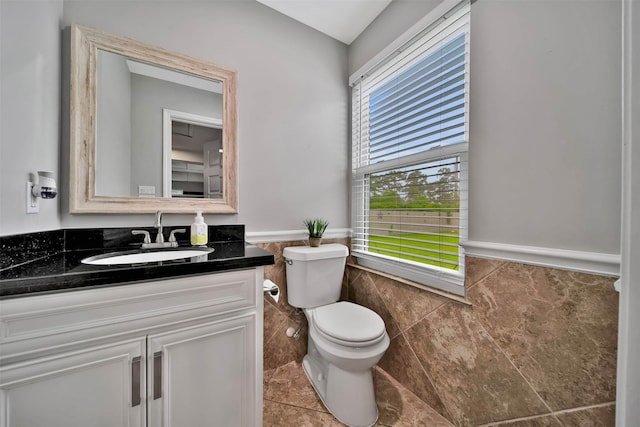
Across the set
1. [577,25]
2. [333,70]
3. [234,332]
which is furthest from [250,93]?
[577,25]

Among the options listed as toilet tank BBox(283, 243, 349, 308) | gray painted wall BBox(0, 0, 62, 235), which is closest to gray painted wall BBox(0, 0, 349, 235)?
gray painted wall BBox(0, 0, 62, 235)

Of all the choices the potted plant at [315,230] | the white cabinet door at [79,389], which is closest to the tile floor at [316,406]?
the white cabinet door at [79,389]

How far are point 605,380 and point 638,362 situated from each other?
2.01ft

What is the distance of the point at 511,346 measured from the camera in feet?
3.14

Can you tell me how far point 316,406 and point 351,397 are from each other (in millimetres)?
238

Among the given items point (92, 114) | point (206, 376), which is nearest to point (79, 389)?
point (206, 376)

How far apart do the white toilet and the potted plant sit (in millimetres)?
69

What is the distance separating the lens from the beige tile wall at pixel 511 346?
2.55 ft

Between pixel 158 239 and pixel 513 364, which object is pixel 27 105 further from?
pixel 513 364

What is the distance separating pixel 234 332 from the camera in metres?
0.93

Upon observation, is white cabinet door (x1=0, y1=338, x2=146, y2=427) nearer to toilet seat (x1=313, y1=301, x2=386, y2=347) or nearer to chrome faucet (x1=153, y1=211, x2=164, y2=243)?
chrome faucet (x1=153, y1=211, x2=164, y2=243)

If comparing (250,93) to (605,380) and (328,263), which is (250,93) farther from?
(605,380)

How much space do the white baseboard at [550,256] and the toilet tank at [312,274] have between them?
2.45 feet

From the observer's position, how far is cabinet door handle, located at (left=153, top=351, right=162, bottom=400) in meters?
0.80
